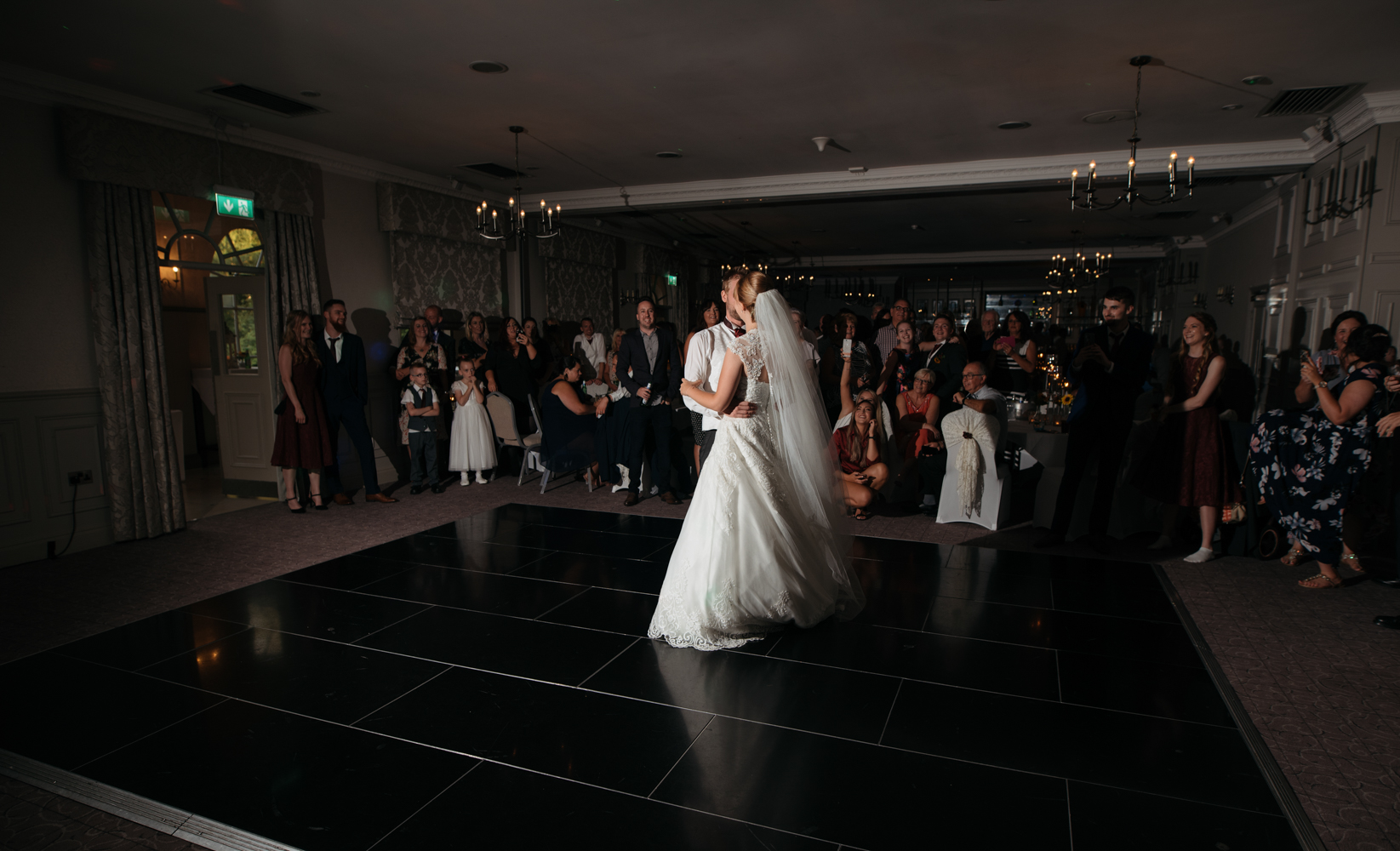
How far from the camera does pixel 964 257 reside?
14.6 metres

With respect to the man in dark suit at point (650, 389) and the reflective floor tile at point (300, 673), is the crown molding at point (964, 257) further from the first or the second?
the reflective floor tile at point (300, 673)

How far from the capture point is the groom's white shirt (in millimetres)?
3225

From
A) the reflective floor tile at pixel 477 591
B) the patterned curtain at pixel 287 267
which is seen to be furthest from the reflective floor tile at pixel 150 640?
the patterned curtain at pixel 287 267

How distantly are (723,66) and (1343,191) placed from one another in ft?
15.7

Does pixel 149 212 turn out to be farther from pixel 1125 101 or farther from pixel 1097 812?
pixel 1125 101

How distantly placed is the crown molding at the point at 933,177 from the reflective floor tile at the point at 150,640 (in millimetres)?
6139

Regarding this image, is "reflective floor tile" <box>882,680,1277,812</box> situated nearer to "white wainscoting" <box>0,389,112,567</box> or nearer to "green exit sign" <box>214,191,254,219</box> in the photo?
"white wainscoting" <box>0,389,112,567</box>

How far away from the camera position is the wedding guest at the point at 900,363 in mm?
6246

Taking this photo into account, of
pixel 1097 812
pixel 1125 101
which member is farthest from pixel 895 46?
pixel 1097 812

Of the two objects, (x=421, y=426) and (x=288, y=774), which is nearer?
(x=288, y=774)

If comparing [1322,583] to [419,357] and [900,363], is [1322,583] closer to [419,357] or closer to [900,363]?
[900,363]

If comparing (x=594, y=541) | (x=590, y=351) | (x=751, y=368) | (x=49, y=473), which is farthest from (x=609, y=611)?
(x=590, y=351)

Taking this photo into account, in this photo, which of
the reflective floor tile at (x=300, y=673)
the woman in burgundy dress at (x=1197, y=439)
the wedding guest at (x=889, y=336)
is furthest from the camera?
the wedding guest at (x=889, y=336)

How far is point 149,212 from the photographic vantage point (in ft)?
16.9
